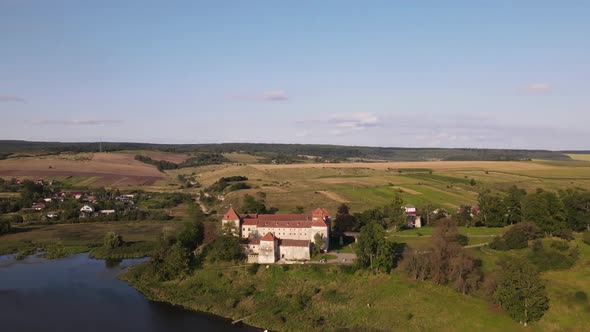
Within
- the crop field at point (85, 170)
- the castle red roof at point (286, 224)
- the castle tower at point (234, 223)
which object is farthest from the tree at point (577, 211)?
the crop field at point (85, 170)

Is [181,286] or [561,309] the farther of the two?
[181,286]

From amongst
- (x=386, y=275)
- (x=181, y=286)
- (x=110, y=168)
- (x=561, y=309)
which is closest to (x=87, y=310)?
(x=181, y=286)

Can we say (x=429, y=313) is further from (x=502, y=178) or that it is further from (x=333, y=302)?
(x=502, y=178)

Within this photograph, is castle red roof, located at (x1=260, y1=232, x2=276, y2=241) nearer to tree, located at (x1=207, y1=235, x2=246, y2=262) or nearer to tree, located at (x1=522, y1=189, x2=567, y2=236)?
tree, located at (x1=207, y1=235, x2=246, y2=262)

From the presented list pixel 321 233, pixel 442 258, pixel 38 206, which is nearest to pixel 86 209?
pixel 38 206

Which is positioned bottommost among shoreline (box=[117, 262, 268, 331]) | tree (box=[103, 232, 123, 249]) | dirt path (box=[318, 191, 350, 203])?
shoreline (box=[117, 262, 268, 331])

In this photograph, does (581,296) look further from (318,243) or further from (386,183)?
(386,183)

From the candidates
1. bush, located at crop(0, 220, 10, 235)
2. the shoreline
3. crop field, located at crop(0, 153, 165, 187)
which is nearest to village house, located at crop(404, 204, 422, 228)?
the shoreline
